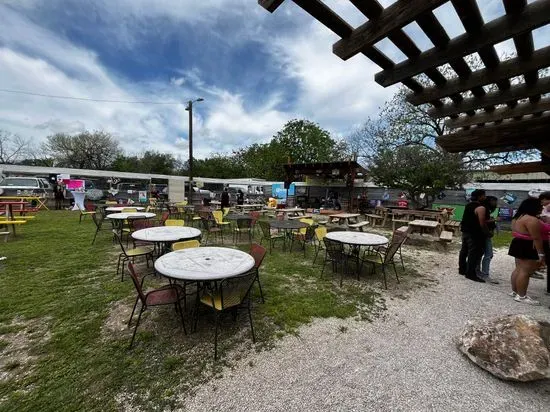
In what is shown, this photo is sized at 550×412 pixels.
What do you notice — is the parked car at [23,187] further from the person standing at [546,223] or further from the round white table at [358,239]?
the person standing at [546,223]

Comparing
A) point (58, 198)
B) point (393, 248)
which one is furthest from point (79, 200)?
point (393, 248)

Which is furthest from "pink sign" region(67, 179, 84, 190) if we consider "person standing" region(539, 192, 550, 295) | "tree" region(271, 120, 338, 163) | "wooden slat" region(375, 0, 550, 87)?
"tree" region(271, 120, 338, 163)

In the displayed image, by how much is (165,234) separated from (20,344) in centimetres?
230

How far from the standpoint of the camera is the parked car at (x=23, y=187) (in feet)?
45.7

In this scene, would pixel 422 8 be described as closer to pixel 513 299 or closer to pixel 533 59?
pixel 533 59

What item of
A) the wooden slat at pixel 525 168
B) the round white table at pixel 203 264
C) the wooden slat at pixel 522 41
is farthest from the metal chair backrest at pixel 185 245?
the wooden slat at pixel 525 168

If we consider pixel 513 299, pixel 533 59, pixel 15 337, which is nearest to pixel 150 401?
pixel 15 337

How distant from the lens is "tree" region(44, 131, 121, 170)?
113 ft

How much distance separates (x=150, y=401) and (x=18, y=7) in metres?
12.6

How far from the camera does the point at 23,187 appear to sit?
1448 cm

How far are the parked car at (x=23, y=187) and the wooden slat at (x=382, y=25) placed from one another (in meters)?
19.3

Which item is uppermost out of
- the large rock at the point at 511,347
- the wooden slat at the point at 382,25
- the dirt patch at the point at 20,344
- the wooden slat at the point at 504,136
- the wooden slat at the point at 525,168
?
the wooden slat at the point at 382,25

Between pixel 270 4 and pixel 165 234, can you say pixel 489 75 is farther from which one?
pixel 165 234

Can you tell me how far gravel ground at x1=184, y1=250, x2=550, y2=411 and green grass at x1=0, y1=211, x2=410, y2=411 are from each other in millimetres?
229
